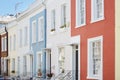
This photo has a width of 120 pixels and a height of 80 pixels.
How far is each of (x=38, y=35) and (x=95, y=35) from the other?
13142 mm

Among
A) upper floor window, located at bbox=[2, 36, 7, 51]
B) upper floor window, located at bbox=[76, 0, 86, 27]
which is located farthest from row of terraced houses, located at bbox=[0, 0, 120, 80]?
upper floor window, located at bbox=[2, 36, 7, 51]

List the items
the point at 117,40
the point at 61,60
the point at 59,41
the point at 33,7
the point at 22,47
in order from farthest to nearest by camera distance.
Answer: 1. the point at 22,47
2. the point at 33,7
3. the point at 59,41
4. the point at 61,60
5. the point at 117,40

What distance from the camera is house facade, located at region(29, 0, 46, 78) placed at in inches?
1298

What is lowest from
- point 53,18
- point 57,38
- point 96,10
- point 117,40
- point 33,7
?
point 117,40

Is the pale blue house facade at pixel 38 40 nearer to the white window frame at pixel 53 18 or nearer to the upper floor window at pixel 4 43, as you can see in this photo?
the white window frame at pixel 53 18

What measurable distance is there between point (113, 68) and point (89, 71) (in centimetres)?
312

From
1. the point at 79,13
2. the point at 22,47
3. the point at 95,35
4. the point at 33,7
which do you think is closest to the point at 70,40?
the point at 79,13

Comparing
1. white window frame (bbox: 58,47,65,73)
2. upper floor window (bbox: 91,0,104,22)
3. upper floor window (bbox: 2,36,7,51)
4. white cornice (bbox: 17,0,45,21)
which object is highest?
white cornice (bbox: 17,0,45,21)

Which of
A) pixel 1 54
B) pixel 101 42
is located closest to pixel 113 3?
pixel 101 42

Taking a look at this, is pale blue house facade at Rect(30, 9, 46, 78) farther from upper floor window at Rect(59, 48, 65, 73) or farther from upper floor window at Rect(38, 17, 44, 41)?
upper floor window at Rect(59, 48, 65, 73)

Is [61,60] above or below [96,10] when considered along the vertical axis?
below

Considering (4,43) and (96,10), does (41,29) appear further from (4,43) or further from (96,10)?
(4,43)

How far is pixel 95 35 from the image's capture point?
22.0 meters

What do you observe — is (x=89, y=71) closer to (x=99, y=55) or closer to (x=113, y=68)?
(x=99, y=55)
